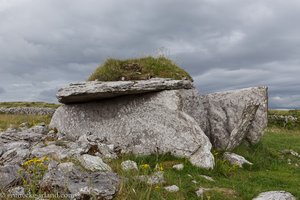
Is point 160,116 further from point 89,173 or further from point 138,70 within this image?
point 89,173

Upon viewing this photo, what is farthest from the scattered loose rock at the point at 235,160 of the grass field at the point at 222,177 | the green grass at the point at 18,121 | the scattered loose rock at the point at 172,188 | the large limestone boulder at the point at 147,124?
the green grass at the point at 18,121

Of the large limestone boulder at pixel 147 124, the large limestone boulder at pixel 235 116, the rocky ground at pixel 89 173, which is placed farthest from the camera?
the large limestone boulder at pixel 235 116

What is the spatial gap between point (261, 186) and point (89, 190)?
5.88 meters

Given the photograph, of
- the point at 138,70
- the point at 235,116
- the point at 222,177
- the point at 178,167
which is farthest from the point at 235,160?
the point at 138,70

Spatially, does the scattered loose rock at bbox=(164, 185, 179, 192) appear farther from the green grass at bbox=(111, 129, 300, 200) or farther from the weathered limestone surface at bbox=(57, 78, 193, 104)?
the weathered limestone surface at bbox=(57, 78, 193, 104)

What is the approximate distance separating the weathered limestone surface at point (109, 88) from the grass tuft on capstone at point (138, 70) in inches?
64.9

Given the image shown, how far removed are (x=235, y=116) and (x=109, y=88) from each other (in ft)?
19.4

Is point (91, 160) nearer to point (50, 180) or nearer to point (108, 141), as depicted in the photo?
point (50, 180)

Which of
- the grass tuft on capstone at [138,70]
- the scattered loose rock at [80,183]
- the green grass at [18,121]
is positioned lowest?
the scattered loose rock at [80,183]

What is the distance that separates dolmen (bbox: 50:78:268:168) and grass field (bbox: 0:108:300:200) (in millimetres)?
664

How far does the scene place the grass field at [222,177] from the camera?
8.50m

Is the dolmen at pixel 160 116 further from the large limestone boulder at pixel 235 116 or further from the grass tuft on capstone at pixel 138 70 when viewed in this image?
the grass tuft on capstone at pixel 138 70

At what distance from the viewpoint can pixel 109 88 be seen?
13.8m

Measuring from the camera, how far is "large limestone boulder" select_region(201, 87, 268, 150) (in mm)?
15945
